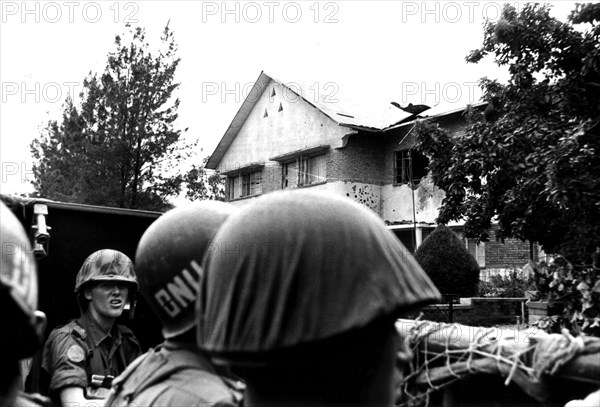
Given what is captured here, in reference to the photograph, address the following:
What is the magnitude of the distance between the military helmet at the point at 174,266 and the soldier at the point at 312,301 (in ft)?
2.36

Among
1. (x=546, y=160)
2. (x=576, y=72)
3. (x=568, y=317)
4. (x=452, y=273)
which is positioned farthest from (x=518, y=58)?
(x=452, y=273)

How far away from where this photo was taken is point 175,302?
184 centimetres

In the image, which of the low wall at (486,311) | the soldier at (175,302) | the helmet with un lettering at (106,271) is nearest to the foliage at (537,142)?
the low wall at (486,311)

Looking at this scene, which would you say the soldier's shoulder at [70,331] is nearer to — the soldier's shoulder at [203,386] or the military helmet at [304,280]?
the soldier's shoulder at [203,386]

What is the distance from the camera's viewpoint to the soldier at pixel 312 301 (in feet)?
3.34

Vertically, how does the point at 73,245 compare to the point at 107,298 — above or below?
above

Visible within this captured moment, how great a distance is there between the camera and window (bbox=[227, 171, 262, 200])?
24078 millimetres

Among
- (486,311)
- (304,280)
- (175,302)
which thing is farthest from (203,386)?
(486,311)

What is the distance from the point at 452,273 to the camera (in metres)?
15.1

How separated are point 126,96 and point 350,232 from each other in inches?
682

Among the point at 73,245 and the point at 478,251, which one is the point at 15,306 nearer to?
the point at 73,245

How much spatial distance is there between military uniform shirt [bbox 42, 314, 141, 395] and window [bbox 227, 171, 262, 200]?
2001cm

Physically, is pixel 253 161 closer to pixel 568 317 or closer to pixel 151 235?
pixel 568 317

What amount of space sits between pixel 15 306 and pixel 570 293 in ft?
22.0
